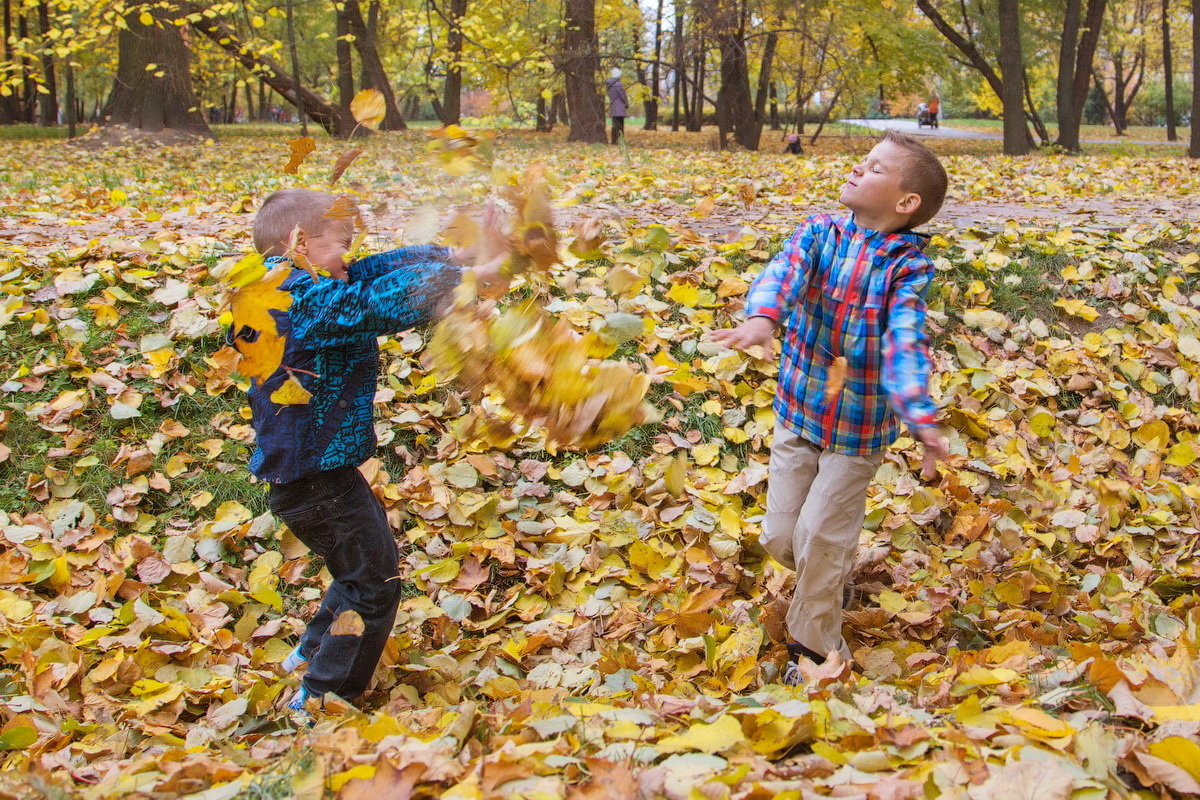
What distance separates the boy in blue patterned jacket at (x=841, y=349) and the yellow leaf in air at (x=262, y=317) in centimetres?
99

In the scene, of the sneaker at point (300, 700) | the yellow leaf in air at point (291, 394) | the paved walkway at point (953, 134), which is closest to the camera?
the yellow leaf in air at point (291, 394)

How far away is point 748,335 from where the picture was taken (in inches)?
87.8

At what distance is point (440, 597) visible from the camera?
3102mm

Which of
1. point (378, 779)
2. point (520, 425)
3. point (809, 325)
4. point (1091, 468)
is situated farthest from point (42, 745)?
point (1091, 468)

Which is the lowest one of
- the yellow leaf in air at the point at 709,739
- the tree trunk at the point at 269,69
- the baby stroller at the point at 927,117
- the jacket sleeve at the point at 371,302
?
the yellow leaf in air at the point at 709,739

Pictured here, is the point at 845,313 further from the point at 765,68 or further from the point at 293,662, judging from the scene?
the point at 765,68

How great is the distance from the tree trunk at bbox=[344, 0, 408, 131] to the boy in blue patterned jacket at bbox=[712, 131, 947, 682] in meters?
12.6

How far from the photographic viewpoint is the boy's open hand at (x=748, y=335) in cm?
219

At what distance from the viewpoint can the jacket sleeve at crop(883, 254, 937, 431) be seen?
2100 millimetres

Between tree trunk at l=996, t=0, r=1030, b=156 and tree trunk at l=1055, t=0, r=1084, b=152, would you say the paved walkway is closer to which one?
tree trunk at l=1055, t=0, r=1084, b=152

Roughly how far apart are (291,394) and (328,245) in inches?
16.4

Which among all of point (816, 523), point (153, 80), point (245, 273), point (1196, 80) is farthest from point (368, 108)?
point (153, 80)

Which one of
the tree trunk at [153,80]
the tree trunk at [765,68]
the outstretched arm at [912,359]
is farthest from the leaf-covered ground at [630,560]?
the tree trunk at [765,68]

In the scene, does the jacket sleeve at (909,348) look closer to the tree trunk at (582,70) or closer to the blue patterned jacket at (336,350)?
the blue patterned jacket at (336,350)
